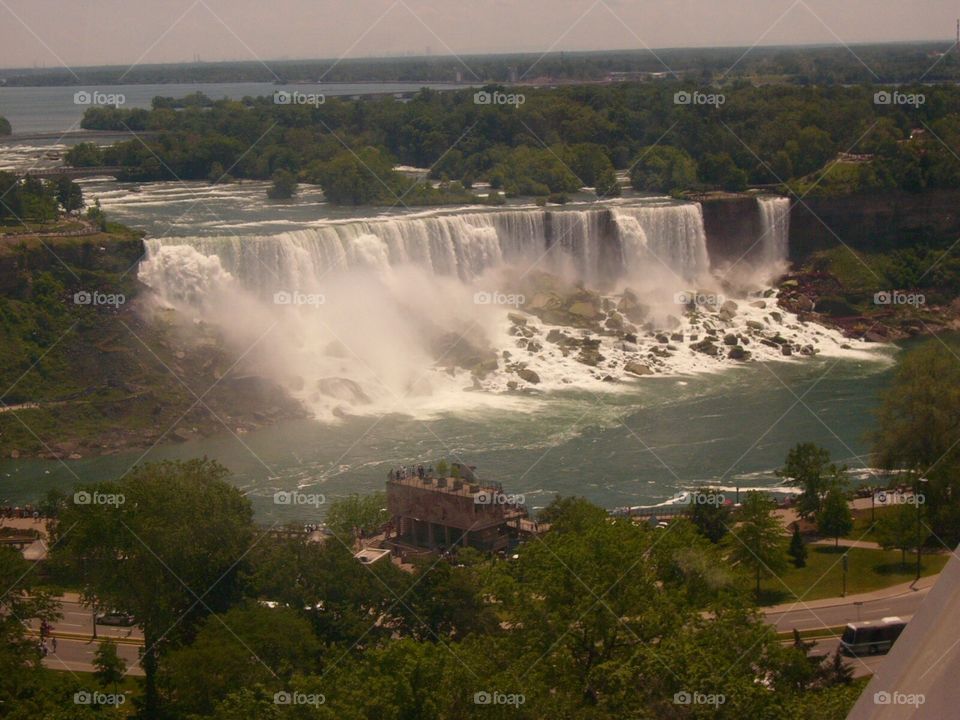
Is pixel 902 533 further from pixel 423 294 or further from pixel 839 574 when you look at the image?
pixel 423 294

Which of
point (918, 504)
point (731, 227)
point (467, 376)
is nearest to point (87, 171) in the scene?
point (731, 227)

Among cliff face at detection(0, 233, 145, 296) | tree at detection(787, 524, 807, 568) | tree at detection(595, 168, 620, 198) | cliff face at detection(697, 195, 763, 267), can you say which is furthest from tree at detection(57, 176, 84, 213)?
tree at detection(787, 524, 807, 568)

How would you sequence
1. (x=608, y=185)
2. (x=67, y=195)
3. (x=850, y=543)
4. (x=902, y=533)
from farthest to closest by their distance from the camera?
(x=608, y=185), (x=67, y=195), (x=850, y=543), (x=902, y=533)

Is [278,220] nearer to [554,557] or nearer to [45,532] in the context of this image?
[45,532]

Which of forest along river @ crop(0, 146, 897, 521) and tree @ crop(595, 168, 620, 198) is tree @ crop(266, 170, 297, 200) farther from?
tree @ crop(595, 168, 620, 198)

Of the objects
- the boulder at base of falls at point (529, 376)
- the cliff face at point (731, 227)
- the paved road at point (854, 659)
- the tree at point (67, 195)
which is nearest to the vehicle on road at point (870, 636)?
the paved road at point (854, 659)

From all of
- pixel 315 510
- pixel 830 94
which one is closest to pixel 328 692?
pixel 315 510
